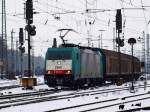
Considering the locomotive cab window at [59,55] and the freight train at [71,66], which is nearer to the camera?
the freight train at [71,66]

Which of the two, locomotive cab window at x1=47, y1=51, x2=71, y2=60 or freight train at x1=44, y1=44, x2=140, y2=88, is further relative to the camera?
locomotive cab window at x1=47, y1=51, x2=71, y2=60

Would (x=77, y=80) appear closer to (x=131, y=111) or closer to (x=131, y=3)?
(x=131, y=3)

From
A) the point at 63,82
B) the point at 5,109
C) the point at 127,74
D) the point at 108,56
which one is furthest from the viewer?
the point at 127,74

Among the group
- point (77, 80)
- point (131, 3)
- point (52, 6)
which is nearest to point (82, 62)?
point (77, 80)

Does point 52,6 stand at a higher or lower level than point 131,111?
higher

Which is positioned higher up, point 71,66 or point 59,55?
point 59,55

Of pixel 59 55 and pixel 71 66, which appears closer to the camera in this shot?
pixel 71 66

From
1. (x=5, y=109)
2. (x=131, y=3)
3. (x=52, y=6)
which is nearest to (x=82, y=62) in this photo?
(x=52, y=6)

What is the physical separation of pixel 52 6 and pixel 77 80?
489 cm

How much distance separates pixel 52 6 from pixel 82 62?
4139mm

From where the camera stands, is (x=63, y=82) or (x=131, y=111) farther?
(x=63, y=82)

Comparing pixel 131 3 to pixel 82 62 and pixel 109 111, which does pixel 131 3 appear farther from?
pixel 109 111

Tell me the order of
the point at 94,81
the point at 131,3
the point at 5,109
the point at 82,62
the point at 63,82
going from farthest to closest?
1. the point at 94,81
2. the point at 82,62
3. the point at 63,82
4. the point at 131,3
5. the point at 5,109

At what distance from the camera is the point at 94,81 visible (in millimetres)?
37719
